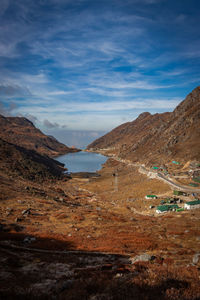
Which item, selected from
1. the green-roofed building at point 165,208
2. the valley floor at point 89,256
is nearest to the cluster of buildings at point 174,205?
the green-roofed building at point 165,208

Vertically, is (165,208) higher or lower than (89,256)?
lower

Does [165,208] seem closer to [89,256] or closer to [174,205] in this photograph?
[174,205]

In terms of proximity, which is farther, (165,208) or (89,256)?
(165,208)

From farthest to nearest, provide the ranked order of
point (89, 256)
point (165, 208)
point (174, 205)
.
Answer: point (174, 205) → point (165, 208) → point (89, 256)

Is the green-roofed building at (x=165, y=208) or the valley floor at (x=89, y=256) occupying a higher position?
the valley floor at (x=89, y=256)

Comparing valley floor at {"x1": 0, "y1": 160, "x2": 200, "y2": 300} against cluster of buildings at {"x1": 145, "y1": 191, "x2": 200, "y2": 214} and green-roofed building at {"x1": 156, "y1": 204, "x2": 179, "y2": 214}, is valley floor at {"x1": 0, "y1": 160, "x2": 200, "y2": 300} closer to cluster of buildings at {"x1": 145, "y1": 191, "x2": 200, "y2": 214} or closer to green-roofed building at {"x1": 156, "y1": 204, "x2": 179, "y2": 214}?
cluster of buildings at {"x1": 145, "y1": 191, "x2": 200, "y2": 214}

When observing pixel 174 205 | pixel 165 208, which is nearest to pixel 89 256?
pixel 165 208

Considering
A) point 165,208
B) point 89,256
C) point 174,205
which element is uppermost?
point 89,256

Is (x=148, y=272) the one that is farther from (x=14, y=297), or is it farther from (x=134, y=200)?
(x=134, y=200)

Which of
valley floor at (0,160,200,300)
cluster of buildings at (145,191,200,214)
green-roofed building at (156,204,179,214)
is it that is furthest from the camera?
green-roofed building at (156,204,179,214)

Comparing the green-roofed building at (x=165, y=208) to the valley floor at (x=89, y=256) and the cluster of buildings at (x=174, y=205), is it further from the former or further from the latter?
the valley floor at (x=89, y=256)

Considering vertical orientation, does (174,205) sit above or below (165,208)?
above

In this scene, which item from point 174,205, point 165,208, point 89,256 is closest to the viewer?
point 89,256

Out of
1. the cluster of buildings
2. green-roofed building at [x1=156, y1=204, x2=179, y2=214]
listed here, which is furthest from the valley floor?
green-roofed building at [x1=156, y1=204, x2=179, y2=214]
